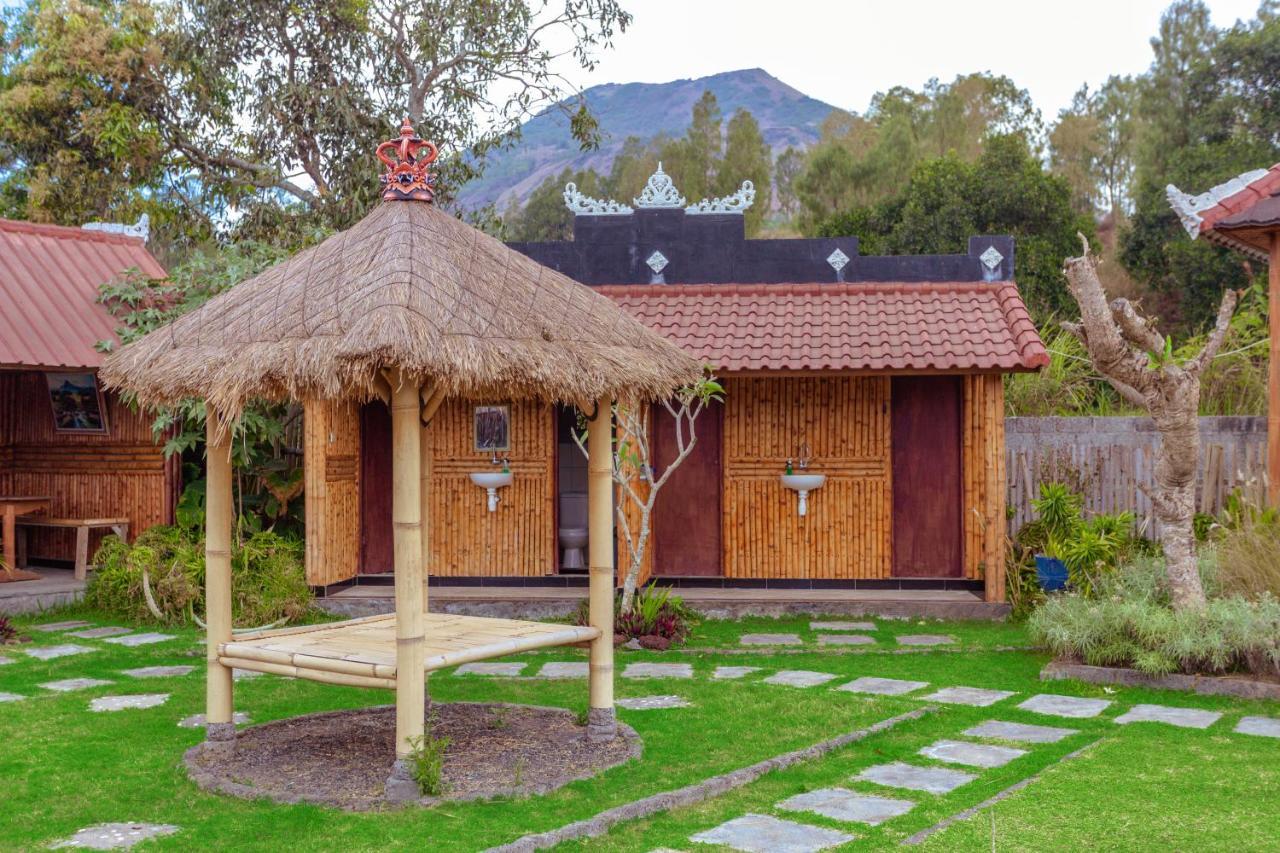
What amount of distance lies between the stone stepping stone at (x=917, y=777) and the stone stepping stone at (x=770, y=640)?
12.0 feet

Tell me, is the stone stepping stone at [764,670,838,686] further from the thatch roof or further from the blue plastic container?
the blue plastic container

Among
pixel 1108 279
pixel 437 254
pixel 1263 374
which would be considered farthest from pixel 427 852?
pixel 1108 279

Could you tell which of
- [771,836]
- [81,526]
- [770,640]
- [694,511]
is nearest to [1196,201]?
[770,640]

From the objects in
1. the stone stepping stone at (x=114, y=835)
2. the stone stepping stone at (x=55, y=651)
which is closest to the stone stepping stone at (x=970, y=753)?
the stone stepping stone at (x=114, y=835)

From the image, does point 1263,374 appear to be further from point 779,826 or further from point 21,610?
point 21,610

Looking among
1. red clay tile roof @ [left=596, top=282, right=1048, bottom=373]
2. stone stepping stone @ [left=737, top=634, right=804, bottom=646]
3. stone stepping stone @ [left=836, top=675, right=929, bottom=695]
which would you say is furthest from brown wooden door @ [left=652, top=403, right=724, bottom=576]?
stone stepping stone @ [left=836, top=675, right=929, bottom=695]

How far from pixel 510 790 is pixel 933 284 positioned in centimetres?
826

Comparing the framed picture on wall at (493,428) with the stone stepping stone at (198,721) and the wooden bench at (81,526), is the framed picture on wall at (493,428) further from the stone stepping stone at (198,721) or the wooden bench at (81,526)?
the stone stepping stone at (198,721)

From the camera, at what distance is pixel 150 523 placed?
12805 mm

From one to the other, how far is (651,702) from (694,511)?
4694 mm

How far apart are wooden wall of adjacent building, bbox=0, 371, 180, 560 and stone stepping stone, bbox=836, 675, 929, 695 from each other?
7.69 meters

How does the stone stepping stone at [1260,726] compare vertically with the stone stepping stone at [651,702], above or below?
above

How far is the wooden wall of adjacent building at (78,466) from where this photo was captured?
12.8 meters

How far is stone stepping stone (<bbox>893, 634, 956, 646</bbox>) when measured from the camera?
32.6ft
